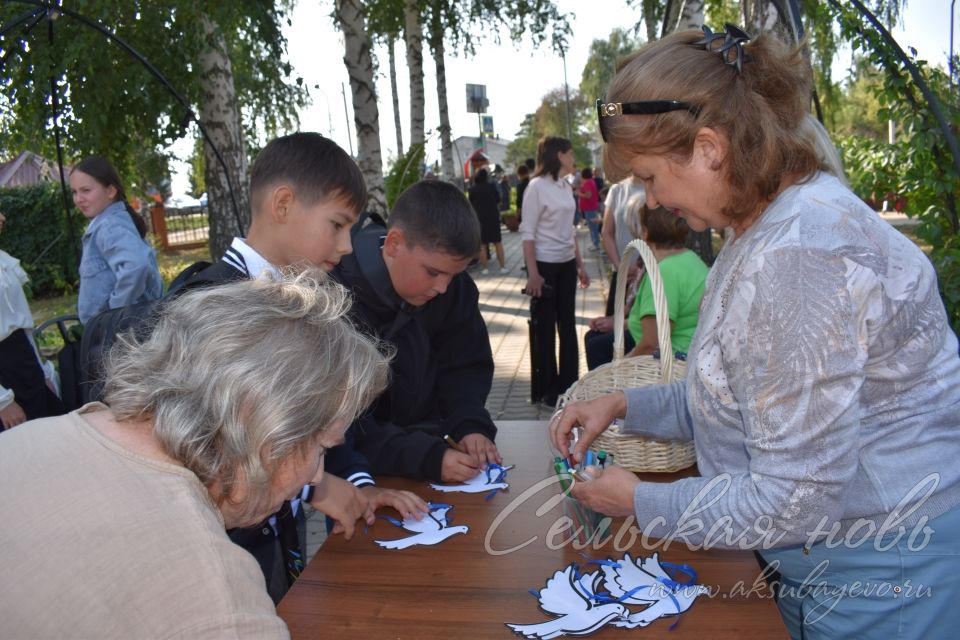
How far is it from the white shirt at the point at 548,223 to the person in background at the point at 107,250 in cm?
279

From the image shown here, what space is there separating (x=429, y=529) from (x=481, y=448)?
1.59 feet

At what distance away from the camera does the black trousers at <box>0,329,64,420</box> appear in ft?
11.9

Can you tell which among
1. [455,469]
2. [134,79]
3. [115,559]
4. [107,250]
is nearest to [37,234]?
[134,79]

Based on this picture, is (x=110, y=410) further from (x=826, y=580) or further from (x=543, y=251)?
(x=543, y=251)

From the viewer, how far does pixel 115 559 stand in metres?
0.98

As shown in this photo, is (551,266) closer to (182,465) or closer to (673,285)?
(673,285)

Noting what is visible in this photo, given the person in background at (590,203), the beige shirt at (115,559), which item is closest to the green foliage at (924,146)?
the beige shirt at (115,559)

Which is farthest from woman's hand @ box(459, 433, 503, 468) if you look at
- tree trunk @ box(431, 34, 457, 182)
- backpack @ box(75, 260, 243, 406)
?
tree trunk @ box(431, 34, 457, 182)

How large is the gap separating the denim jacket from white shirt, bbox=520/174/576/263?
279 centimetres

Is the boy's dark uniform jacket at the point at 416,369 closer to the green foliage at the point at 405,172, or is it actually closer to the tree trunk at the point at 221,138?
the tree trunk at the point at 221,138

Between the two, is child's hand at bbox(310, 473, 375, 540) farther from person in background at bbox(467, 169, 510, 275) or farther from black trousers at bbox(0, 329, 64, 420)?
person in background at bbox(467, 169, 510, 275)

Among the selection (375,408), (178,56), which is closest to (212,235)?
(178,56)

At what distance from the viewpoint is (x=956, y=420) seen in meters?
1.46

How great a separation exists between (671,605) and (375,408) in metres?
1.26
